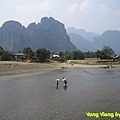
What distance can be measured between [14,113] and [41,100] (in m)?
7.35

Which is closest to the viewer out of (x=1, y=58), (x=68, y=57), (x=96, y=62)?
(x=1, y=58)

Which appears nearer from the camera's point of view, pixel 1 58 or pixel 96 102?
pixel 96 102

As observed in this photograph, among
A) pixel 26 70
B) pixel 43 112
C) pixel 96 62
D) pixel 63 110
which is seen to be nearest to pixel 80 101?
pixel 63 110

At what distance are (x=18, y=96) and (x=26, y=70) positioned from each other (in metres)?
45.6

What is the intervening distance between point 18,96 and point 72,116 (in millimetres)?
13789

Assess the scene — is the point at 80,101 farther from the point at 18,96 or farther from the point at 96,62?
the point at 96,62

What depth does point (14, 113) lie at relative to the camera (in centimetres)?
2456

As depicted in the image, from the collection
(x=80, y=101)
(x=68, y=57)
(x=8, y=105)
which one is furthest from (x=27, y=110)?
(x=68, y=57)

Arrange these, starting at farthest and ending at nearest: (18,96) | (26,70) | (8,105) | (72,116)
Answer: (26,70) → (18,96) → (8,105) → (72,116)

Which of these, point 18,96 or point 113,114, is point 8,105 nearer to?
point 18,96

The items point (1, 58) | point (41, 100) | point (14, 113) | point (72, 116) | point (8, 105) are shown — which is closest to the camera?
point (72, 116)

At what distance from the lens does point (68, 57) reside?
551 ft

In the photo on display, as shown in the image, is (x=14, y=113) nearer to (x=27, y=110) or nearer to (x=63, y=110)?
(x=27, y=110)

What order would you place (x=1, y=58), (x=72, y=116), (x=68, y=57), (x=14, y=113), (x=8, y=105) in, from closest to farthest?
(x=72, y=116) → (x=14, y=113) → (x=8, y=105) → (x=1, y=58) → (x=68, y=57)
